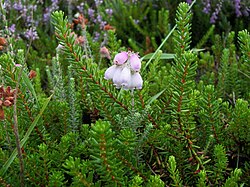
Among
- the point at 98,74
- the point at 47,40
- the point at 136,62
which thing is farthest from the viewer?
the point at 47,40

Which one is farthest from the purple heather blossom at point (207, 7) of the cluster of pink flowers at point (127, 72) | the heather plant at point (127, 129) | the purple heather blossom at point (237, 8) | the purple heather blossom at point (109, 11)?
the cluster of pink flowers at point (127, 72)

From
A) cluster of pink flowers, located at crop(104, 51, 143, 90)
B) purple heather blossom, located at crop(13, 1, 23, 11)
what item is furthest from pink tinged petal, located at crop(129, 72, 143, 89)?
purple heather blossom, located at crop(13, 1, 23, 11)

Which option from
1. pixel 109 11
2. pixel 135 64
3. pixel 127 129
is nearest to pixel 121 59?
pixel 135 64

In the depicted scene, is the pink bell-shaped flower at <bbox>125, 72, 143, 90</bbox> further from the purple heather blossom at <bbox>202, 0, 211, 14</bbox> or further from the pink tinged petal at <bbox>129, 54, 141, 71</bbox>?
the purple heather blossom at <bbox>202, 0, 211, 14</bbox>

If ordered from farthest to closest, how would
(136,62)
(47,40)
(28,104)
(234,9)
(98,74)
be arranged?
1. (234,9)
2. (47,40)
3. (28,104)
4. (98,74)
5. (136,62)

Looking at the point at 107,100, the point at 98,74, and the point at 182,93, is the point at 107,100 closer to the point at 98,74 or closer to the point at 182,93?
the point at 98,74

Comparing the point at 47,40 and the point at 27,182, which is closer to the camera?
the point at 27,182

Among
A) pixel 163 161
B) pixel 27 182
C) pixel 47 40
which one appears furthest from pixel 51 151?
pixel 47 40

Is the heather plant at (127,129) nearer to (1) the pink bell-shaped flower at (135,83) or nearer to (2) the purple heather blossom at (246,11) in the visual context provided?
(1) the pink bell-shaped flower at (135,83)
